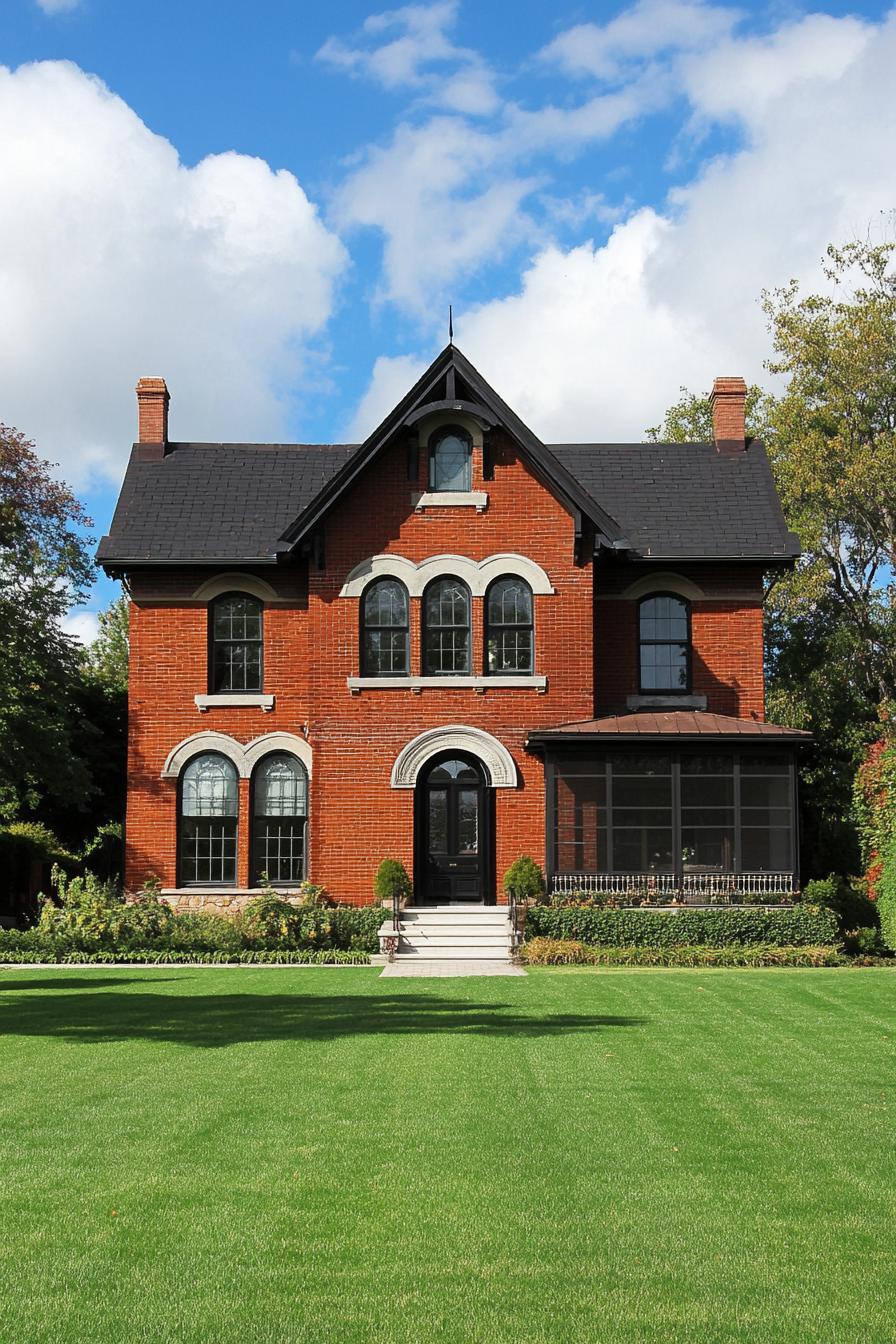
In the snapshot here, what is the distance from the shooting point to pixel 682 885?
24047mm

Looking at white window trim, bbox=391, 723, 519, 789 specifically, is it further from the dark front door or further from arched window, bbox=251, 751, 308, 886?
arched window, bbox=251, 751, 308, 886

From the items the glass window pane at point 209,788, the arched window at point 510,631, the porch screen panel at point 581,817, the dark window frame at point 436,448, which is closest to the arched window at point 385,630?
the arched window at point 510,631

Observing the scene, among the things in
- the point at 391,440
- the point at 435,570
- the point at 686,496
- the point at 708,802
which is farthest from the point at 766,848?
the point at 391,440

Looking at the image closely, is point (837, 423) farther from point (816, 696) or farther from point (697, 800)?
point (697, 800)

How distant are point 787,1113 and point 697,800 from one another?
48.6ft

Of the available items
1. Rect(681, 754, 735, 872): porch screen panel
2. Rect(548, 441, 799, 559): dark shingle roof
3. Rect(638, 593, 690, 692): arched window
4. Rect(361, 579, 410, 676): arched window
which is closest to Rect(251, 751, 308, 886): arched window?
Rect(361, 579, 410, 676): arched window

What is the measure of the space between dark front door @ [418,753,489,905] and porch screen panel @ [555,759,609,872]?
1.64 metres

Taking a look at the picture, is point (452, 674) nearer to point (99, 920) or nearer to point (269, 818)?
point (269, 818)

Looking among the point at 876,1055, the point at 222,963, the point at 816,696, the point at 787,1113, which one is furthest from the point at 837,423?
the point at 787,1113

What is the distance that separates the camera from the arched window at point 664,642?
27.1 m

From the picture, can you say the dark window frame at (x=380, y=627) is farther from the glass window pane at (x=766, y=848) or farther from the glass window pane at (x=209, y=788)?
the glass window pane at (x=766, y=848)

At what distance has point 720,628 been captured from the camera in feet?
88.7

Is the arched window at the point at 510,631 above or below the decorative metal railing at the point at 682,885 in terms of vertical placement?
above

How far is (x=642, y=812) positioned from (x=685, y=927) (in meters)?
2.25
